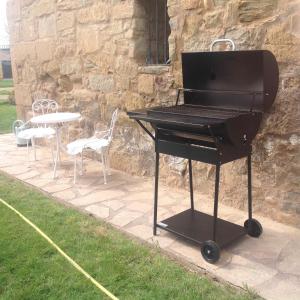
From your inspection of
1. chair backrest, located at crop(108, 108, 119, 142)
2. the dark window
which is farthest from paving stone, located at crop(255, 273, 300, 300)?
the dark window

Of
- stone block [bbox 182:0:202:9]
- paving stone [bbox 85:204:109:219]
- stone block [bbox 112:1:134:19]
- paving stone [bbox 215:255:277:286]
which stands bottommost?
paving stone [bbox 215:255:277:286]

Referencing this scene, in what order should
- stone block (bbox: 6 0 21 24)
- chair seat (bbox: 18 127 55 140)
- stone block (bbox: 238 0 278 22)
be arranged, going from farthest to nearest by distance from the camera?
stone block (bbox: 6 0 21 24), chair seat (bbox: 18 127 55 140), stone block (bbox: 238 0 278 22)

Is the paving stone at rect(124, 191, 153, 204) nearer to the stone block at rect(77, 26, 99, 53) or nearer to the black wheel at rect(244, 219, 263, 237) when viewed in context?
the black wheel at rect(244, 219, 263, 237)

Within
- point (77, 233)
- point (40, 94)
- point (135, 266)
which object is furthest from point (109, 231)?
point (40, 94)

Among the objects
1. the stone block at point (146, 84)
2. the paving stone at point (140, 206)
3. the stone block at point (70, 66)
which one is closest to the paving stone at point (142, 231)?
the paving stone at point (140, 206)

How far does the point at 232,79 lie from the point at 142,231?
147 cm

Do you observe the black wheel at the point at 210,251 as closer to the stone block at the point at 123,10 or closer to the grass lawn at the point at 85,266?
the grass lawn at the point at 85,266

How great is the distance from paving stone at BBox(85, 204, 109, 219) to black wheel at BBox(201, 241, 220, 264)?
116 centimetres

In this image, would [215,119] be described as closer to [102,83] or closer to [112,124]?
[112,124]

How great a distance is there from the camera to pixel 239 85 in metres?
3.24

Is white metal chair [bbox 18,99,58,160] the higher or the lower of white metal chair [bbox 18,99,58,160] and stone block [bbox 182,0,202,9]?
the lower

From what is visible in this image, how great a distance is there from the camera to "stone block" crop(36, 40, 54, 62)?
6.14m

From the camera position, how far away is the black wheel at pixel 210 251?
2844mm

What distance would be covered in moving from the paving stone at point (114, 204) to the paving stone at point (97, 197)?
11cm
